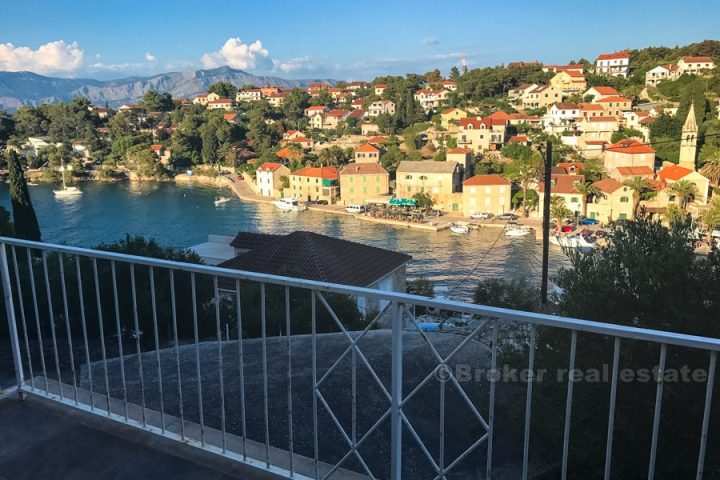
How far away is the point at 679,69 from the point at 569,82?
963 centimetres

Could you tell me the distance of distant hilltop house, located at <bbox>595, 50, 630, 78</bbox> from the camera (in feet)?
196

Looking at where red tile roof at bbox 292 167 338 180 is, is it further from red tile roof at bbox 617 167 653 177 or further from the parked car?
red tile roof at bbox 617 167 653 177

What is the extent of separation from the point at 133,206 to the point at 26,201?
23783 millimetres

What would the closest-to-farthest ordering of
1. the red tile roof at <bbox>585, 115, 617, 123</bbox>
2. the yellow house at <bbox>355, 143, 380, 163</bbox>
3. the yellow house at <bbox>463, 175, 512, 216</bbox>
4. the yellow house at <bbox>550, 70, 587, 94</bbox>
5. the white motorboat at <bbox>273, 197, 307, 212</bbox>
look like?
the yellow house at <bbox>463, 175, 512, 216</bbox>, the white motorboat at <bbox>273, 197, 307, 212</bbox>, the red tile roof at <bbox>585, 115, 617, 123</bbox>, the yellow house at <bbox>355, 143, 380, 163</bbox>, the yellow house at <bbox>550, 70, 587, 94</bbox>

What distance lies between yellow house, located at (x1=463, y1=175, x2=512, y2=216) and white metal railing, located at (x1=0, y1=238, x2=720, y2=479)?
102 feet

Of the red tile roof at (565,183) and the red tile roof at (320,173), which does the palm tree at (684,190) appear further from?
the red tile roof at (320,173)

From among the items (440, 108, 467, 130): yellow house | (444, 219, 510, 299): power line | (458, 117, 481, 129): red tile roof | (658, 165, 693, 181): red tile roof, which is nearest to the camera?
(444, 219, 510, 299): power line

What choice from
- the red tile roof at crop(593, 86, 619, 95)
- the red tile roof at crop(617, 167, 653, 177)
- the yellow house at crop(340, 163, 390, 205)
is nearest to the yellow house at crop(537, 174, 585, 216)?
the red tile roof at crop(617, 167, 653, 177)

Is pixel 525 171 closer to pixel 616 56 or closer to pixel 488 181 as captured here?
pixel 488 181

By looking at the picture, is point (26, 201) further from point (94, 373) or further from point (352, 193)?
point (352, 193)

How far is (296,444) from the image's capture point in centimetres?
279

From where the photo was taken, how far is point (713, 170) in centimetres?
3256

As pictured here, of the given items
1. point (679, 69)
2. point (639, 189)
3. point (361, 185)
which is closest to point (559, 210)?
point (639, 189)

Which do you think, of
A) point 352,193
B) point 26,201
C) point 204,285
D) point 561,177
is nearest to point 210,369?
point 204,285
